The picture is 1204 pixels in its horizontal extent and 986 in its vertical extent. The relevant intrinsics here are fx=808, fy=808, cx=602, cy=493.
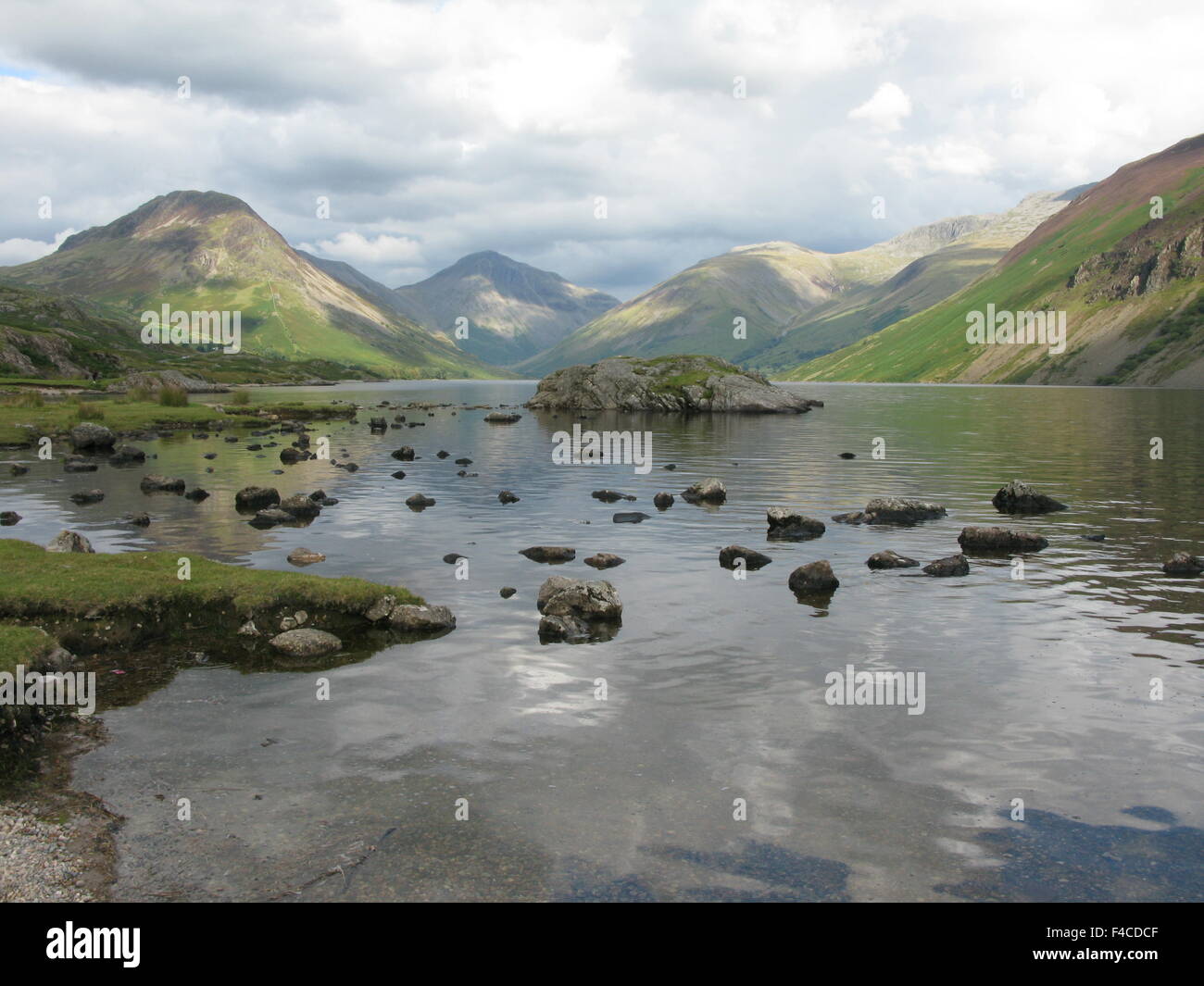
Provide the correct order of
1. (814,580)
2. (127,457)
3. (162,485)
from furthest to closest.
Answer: (127,457), (162,485), (814,580)

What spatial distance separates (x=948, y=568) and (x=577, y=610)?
17044 millimetres

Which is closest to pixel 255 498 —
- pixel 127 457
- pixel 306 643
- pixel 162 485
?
pixel 162 485

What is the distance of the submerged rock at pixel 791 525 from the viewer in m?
43.6

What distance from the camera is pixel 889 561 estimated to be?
3581cm

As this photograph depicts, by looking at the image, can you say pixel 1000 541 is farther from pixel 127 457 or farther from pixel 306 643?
pixel 127 457

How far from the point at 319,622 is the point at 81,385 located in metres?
179

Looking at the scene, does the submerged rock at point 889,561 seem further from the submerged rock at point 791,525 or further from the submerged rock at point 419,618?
the submerged rock at point 419,618

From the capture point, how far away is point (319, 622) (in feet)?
88.8

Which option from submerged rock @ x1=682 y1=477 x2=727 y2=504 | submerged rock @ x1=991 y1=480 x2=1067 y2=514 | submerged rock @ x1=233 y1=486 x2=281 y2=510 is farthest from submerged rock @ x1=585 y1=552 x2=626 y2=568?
submerged rock @ x1=991 y1=480 x2=1067 y2=514

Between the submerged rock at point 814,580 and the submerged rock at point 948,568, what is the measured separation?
4944 millimetres

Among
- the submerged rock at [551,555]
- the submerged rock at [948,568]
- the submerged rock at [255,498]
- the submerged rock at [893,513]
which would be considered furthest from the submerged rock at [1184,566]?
the submerged rock at [255,498]
